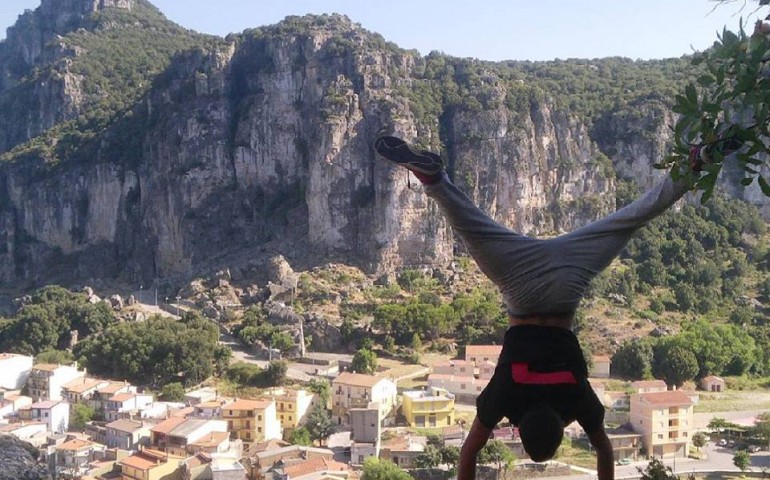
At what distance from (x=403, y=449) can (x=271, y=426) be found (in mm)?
3275

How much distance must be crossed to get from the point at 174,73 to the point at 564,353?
4594cm

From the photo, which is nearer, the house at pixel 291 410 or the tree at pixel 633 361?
the house at pixel 291 410

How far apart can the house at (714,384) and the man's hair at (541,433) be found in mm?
23692

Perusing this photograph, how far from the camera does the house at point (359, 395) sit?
1931 centimetres

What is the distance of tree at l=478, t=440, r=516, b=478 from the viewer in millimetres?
15473

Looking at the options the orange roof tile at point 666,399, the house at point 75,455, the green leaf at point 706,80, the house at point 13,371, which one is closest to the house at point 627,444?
the orange roof tile at point 666,399

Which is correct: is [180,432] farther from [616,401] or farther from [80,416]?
[616,401]

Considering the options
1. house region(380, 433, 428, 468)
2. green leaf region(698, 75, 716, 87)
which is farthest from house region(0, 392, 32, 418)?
green leaf region(698, 75, 716, 87)

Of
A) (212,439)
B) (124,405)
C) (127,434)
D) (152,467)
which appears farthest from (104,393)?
(152,467)

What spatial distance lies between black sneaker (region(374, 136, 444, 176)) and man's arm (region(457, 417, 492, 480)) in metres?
0.63

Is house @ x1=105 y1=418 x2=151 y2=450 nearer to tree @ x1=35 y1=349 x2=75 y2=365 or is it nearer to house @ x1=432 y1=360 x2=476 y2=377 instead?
tree @ x1=35 y1=349 x2=75 y2=365

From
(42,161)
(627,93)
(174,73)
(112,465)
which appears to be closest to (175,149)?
(174,73)

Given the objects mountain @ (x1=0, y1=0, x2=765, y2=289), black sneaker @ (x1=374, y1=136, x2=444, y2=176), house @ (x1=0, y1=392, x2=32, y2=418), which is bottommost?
house @ (x1=0, y1=392, x2=32, y2=418)

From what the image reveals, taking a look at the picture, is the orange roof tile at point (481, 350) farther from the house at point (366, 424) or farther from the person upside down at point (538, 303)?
the person upside down at point (538, 303)
